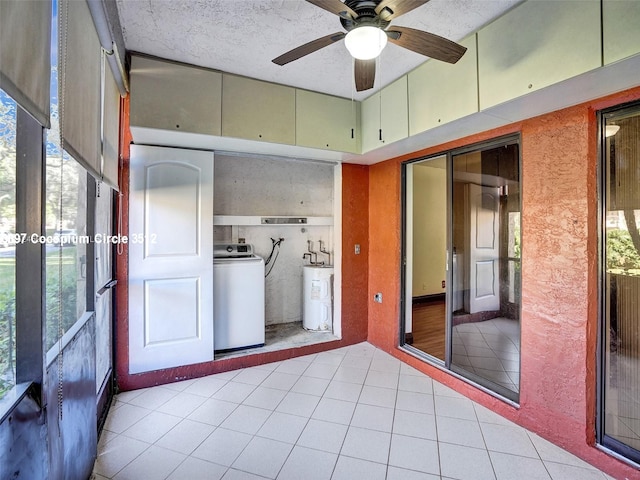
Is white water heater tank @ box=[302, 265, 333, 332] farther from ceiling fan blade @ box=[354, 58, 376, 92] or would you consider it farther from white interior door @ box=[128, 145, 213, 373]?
ceiling fan blade @ box=[354, 58, 376, 92]

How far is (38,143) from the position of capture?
46.9 inches

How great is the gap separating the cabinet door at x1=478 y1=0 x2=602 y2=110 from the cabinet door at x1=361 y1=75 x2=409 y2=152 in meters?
0.74

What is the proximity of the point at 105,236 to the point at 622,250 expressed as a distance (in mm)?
3539

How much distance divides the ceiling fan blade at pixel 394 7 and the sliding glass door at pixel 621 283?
1.42 meters

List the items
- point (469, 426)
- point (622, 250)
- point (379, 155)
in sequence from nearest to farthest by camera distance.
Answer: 1. point (622, 250)
2. point (469, 426)
3. point (379, 155)

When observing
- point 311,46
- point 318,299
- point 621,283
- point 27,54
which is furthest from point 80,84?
point 318,299

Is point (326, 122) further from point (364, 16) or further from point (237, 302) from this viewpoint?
point (237, 302)

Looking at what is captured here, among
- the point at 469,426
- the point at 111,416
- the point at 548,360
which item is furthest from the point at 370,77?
the point at 111,416

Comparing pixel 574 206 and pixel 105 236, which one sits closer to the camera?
pixel 574 206

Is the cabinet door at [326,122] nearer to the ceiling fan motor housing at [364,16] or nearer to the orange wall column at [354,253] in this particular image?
the orange wall column at [354,253]

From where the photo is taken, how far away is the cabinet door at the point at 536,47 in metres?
1.59

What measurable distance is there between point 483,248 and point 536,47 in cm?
164

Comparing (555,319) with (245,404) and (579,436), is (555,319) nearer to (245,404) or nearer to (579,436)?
(579,436)

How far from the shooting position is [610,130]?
6.28 feet
